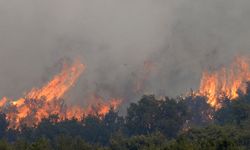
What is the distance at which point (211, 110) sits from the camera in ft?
612

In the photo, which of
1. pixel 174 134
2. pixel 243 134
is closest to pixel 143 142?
pixel 243 134

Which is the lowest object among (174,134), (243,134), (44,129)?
(243,134)

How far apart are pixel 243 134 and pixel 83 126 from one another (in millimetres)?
79873

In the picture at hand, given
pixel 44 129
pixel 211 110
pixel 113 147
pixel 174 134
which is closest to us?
pixel 113 147

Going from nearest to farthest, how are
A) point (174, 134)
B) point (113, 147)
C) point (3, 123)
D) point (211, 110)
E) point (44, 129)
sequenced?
point (113, 147) < point (174, 134) < point (44, 129) < point (3, 123) < point (211, 110)

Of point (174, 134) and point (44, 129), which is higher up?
point (44, 129)

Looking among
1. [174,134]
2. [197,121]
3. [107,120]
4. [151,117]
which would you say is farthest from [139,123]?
[197,121]

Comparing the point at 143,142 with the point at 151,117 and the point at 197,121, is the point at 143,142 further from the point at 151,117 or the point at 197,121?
the point at 197,121

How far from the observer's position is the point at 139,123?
150m

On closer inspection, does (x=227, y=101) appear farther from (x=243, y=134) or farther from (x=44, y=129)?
(x=243, y=134)

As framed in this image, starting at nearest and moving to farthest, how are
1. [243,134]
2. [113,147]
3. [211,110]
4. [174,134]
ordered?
[243,134] < [113,147] < [174,134] < [211,110]

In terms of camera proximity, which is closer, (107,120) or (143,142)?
(143,142)

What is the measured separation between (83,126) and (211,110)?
5777cm

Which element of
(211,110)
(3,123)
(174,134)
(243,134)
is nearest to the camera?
(243,134)
